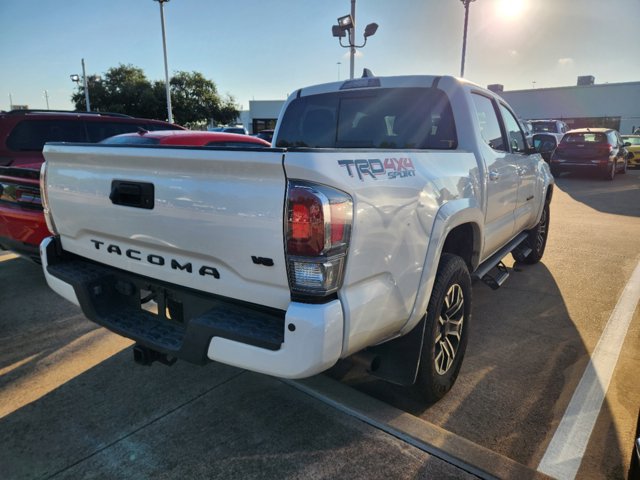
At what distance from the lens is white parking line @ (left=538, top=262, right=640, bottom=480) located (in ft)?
7.61

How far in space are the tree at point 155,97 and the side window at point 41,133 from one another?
35731 millimetres

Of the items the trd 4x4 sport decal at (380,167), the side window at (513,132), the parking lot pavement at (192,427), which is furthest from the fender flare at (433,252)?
the side window at (513,132)

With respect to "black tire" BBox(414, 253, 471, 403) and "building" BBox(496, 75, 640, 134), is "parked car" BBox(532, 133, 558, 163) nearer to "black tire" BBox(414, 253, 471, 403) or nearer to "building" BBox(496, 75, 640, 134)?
"black tire" BBox(414, 253, 471, 403)

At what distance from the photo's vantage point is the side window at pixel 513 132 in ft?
14.4

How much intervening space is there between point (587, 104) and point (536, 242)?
43.1m

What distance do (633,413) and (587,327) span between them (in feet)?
4.37

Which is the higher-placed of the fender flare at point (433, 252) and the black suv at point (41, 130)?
the black suv at point (41, 130)

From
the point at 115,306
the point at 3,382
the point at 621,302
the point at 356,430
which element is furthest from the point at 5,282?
the point at 621,302

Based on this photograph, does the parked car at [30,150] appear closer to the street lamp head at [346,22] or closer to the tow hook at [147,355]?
the tow hook at [147,355]

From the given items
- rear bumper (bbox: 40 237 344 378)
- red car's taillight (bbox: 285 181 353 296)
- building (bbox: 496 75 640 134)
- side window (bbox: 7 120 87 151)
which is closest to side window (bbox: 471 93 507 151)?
red car's taillight (bbox: 285 181 353 296)

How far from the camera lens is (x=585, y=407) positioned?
9.09 ft

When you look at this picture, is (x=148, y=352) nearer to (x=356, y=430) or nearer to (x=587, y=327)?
(x=356, y=430)

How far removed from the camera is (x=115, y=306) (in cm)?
264

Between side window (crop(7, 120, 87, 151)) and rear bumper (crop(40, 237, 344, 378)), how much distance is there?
12.5ft
